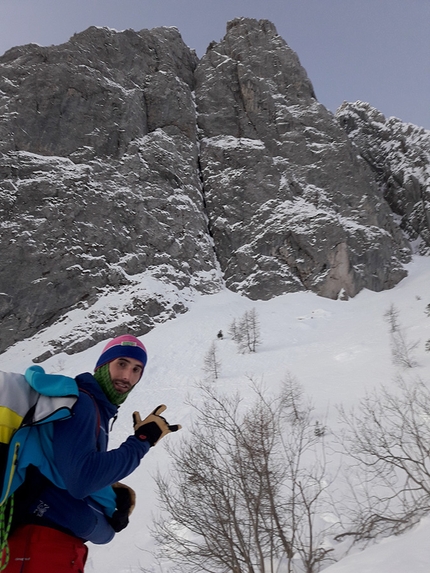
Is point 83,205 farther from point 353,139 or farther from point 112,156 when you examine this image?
point 353,139

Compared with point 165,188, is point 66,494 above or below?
below

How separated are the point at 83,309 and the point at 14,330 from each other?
6.94m

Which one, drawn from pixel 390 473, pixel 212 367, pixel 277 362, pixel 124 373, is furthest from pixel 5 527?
pixel 277 362

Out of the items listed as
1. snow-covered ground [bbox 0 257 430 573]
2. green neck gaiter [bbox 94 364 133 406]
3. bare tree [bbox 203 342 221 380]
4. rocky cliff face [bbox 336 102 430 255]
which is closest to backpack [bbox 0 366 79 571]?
green neck gaiter [bbox 94 364 133 406]

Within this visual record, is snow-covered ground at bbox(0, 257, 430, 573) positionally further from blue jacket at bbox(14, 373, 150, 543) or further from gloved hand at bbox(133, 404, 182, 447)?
blue jacket at bbox(14, 373, 150, 543)

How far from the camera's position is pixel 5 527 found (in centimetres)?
127

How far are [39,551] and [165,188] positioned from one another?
47655 mm

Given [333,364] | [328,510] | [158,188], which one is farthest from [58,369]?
[158,188]

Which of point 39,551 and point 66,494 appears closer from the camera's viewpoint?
point 39,551

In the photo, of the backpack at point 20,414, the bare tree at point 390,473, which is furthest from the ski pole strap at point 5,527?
the bare tree at point 390,473

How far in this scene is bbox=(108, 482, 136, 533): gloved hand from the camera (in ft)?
5.69

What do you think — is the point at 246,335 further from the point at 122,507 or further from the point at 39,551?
the point at 39,551

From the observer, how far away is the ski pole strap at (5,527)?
4.11 feet

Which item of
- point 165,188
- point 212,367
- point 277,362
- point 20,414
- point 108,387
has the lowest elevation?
point 20,414
